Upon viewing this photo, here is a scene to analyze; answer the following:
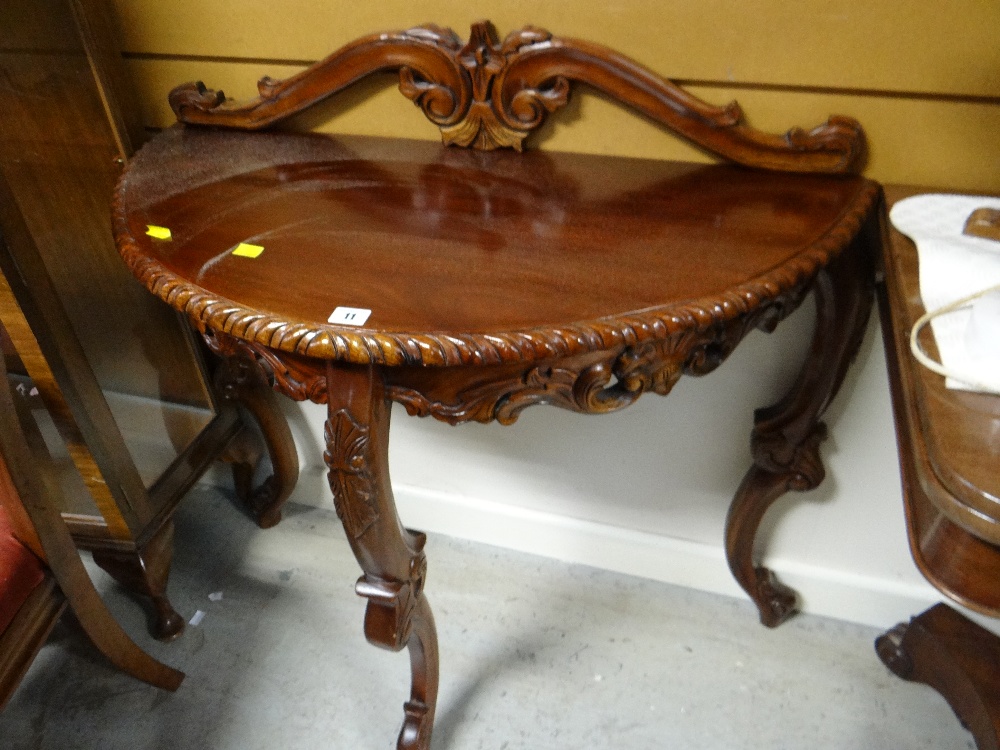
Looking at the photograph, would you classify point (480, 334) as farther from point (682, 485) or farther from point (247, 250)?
point (682, 485)

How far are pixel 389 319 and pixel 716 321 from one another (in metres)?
0.26

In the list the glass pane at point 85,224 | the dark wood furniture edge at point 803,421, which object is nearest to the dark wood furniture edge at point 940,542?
the dark wood furniture edge at point 803,421

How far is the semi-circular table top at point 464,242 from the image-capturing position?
0.53 meters

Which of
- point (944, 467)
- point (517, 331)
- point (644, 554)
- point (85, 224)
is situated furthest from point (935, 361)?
point (85, 224)

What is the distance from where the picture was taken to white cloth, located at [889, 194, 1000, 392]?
1.53 ft

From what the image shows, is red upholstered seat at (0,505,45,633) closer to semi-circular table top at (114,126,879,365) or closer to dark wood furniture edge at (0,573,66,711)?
dark wood furniture edge at (0,573,66,711)

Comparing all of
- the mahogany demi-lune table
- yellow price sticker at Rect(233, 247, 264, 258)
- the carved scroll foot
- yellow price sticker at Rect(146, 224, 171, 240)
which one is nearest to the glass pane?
the mahogany demi-lune table

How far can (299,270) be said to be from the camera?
1.98 feet

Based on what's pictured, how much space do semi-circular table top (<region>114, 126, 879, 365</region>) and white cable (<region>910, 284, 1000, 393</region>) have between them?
10 centimetres

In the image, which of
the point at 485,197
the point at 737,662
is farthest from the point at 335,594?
the point at 485,197

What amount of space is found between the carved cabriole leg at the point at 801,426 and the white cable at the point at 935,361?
24cm

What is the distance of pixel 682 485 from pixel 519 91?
64 cm

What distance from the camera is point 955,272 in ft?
1.80

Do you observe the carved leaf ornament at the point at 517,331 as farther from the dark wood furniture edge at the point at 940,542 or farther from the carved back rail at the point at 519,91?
the dark wood furniture edge at the point at 940,542
